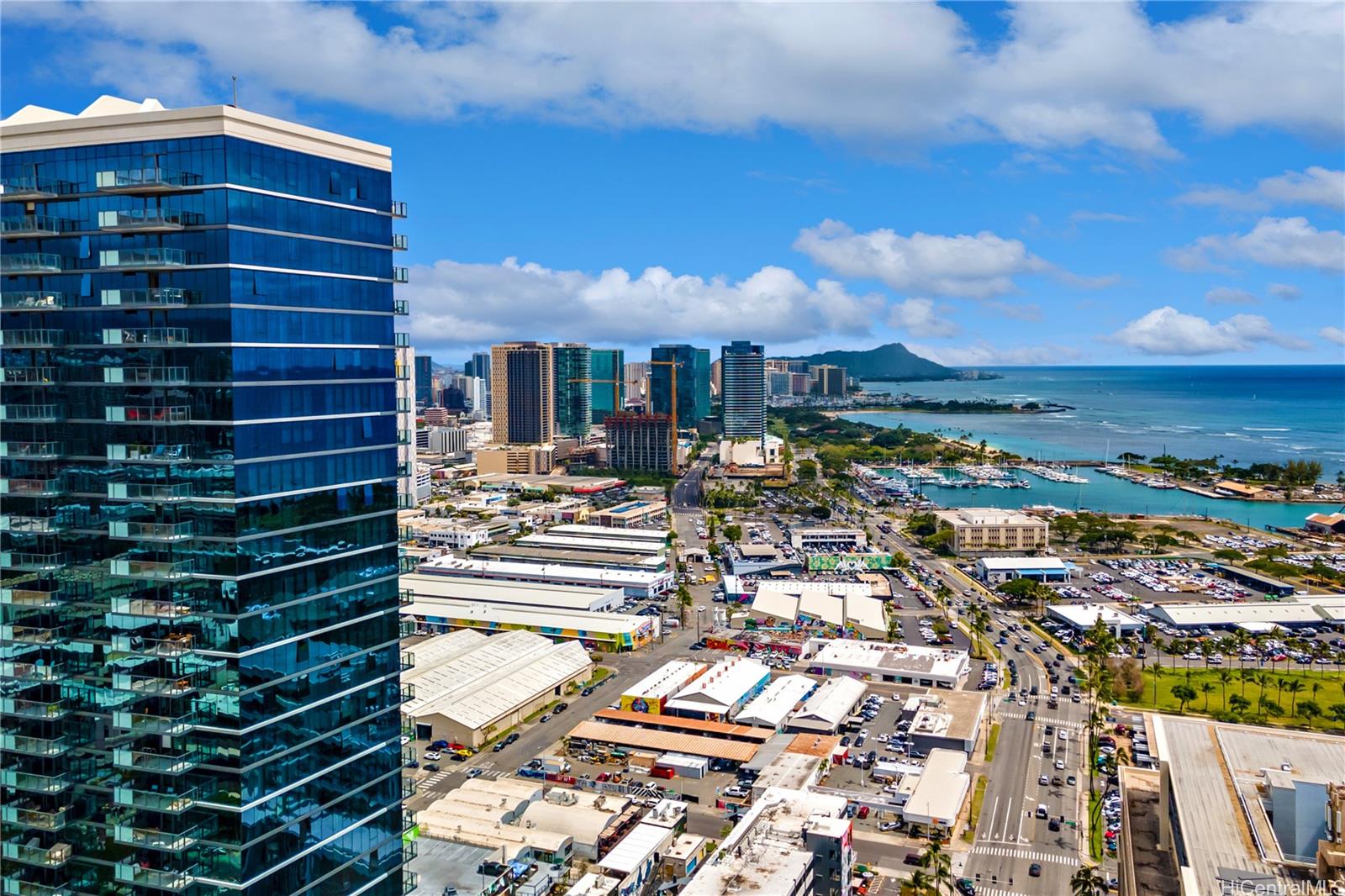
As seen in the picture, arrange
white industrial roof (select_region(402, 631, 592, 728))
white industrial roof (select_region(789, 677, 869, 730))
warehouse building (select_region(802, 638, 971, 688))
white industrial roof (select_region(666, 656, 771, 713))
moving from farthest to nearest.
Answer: warehouse building (select_region(802, 638, 971, 688))
white industrial roof (select_region(666, 656, 771, 713))
white industrial roof (select_region(789, 677, 869, 730))
white industrial roof (select_region(402, 631, 592, 728))

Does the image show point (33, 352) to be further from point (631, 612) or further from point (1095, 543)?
point (1095, 543)

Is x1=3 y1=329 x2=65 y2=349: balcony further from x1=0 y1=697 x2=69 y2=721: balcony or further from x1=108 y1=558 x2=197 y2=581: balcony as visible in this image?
x1=0 y1=697 x2=69 y2=721: balcony

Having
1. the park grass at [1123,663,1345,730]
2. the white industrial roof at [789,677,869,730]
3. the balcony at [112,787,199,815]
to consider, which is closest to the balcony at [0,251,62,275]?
the balcony at [112,787,199,815]

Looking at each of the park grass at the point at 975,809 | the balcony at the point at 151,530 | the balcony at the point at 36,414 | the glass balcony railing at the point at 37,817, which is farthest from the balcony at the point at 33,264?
the park grass at the point at 975,809

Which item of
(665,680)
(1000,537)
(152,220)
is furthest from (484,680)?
(1000,537)

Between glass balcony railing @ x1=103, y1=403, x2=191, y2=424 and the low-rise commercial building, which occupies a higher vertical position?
glass balcony railing @ x1=103, y1=403, x2=191, y2=424

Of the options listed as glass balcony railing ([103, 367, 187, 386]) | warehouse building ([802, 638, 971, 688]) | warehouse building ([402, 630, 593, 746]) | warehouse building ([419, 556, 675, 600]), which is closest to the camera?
glass balcony railing ([103, 367, 187, 386])

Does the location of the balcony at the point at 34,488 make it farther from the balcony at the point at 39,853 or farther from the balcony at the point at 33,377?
the balcony at the point at 39,853
